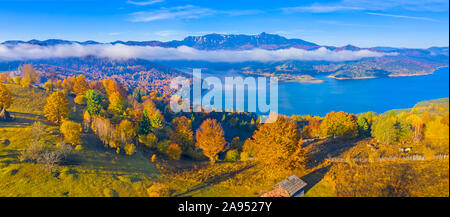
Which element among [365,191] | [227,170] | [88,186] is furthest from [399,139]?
[88,186]

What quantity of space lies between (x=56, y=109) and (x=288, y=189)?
37381 mm


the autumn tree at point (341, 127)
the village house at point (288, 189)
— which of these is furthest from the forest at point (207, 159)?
the autumn tree at point (341, 127)

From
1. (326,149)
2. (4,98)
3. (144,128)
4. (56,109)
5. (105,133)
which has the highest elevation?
(4,98)

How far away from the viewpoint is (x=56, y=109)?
3669 centimetres

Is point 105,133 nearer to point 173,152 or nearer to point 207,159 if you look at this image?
→ point 173,152

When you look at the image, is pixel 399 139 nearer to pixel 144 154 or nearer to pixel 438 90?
pixel 144 154

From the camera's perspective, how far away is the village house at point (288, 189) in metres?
19.3

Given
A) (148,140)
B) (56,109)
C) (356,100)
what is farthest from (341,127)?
(356,100)

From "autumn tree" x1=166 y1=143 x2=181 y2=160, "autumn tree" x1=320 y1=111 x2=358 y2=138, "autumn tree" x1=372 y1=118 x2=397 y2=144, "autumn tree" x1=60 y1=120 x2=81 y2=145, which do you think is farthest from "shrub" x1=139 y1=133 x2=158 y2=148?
"autumn tree" x1=372 y1=118 x2=397 y2=144

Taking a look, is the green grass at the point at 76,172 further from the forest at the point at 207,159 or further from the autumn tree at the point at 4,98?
the autumn tree at the point at 4,98

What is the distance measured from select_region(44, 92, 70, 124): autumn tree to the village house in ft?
114

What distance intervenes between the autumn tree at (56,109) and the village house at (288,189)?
3485 centimetres

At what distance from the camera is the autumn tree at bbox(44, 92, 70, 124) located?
36.6 m

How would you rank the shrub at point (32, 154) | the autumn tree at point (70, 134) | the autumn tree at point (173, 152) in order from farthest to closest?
the autumn tree at point (173, 152)
the autumn tree at point (70, 134)
the shrub at point (32, 154)
